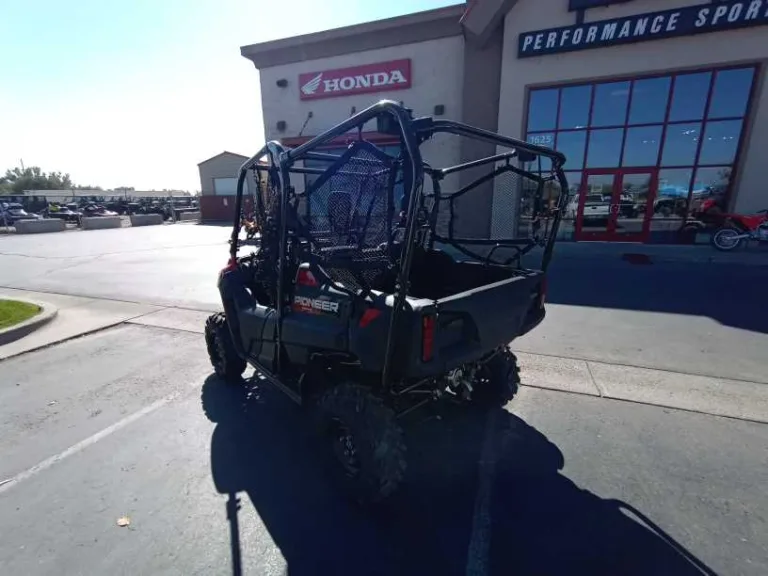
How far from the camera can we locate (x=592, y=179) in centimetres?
1282

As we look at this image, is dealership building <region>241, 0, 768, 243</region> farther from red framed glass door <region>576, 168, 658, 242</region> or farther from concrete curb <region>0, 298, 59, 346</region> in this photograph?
concrete curb <region>0, 298, 59, 346</region>

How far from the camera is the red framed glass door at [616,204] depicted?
12.4 metres

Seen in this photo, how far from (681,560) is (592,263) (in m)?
9.52

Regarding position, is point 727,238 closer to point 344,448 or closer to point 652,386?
point 652,386

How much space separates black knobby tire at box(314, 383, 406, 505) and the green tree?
11318 cm

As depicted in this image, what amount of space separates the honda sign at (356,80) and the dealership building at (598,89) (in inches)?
1.7

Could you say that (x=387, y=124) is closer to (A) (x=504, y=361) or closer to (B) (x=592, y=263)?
(A) (x=504, y=361)

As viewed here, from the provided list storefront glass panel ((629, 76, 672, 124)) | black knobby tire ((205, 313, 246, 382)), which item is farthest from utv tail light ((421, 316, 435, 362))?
storefront glass panel ((629, 76, 672, 124))

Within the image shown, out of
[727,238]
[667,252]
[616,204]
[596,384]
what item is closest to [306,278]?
[596,384]

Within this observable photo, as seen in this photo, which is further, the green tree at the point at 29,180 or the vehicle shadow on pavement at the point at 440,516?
the green tree at the point at 29,180

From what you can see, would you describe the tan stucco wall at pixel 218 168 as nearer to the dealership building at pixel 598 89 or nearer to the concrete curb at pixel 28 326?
the dealership building at pixel 598 89

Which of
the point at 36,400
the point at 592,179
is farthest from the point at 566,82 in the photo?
the point at 36,400

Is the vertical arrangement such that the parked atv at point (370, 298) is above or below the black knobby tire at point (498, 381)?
above

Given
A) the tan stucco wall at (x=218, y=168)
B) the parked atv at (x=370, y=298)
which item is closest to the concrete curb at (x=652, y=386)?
the parked atv at (x=370, y=298)
